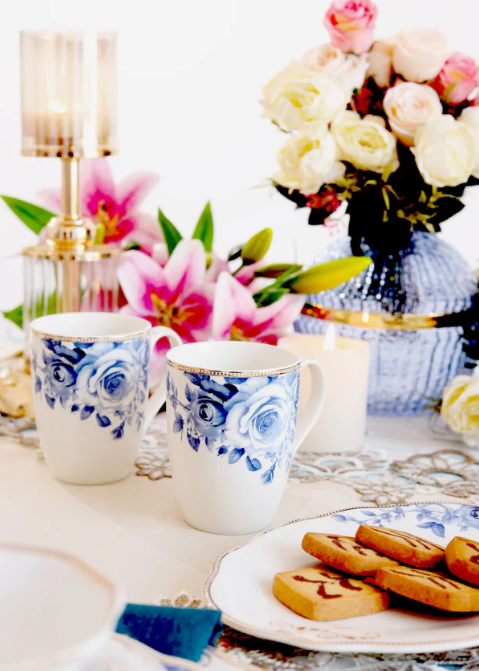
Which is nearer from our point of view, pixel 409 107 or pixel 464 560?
pixel 464 560

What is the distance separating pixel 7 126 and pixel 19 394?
4.48ft

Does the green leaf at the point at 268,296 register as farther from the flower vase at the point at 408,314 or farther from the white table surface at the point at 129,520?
the white table surface at the point at 129,520

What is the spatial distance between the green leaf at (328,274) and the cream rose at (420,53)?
0.62ft

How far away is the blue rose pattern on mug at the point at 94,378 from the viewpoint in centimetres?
64

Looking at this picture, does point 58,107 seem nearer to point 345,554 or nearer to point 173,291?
point 173,291

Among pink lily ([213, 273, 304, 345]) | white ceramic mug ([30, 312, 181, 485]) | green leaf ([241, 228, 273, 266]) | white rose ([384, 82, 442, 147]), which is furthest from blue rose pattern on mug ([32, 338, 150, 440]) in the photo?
white rose ([384, 82, 442, 147])

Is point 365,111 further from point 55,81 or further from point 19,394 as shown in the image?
point 19,394

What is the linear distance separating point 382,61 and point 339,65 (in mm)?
54

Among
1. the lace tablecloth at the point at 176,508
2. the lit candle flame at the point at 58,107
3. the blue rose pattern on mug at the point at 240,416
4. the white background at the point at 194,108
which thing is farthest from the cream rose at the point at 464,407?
the white background at the point at 194,108

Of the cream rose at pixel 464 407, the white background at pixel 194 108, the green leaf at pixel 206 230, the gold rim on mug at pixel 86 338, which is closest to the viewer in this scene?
the gold rim on mug at pixel 86 338

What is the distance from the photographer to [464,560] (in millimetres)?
468

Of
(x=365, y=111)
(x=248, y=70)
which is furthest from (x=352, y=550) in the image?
(x=248, y=70)

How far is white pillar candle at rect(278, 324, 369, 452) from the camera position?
0.77m

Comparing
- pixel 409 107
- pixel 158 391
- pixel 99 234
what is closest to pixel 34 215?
pixel 99 234
